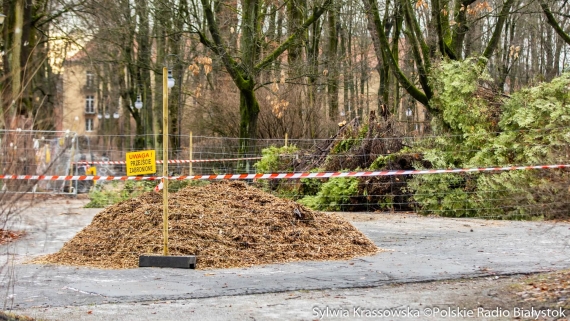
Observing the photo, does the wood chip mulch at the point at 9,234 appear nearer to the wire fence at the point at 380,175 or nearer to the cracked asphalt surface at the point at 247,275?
the cracked asphalt surface at the point at 247,275

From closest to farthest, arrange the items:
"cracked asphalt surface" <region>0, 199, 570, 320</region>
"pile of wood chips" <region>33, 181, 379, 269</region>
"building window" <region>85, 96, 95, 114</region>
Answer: "cracked asphalt surface" <region>0, 199, 570, 320</region>, "pile of wood chips" <region>33, 181, 379, 269</region>, "building window" <region>85, 96, 95, 114</region>

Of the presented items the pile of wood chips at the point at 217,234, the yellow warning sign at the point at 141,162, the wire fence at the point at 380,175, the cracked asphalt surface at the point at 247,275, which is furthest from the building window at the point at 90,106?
the yellow warning sign at the point at 141,162

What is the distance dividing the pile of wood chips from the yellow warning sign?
28.4 inches

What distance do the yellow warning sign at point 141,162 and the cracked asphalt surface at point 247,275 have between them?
3.71 ft

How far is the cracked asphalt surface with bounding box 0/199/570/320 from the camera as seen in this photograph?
6270mm

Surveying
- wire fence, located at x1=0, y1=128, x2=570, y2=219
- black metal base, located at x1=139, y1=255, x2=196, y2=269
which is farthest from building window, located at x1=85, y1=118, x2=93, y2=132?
black metal base, located at x1=139, y1=255, x2=196, y2=269

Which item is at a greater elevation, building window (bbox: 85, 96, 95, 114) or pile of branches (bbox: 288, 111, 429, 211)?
building window (bbox: 85, 96, 95, 114)

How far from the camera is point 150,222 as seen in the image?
9.70 meters

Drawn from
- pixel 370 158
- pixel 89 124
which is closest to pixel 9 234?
pixel 370 158

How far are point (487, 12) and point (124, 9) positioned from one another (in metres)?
12.5

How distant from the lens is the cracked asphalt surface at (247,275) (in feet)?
20.6

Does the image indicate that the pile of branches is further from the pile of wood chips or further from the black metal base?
the black metal base

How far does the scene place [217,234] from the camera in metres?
9.44

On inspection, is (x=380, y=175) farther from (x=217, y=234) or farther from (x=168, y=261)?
(x=168, y=261)
